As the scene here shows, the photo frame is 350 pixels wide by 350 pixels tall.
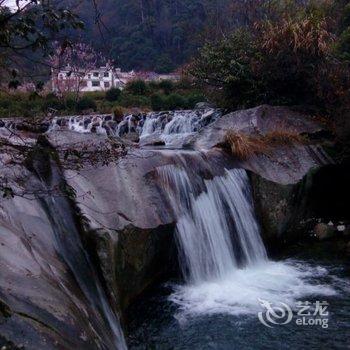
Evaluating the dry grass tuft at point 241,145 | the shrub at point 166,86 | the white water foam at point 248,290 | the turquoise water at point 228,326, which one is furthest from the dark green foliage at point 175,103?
the turquoise water at point 228,326

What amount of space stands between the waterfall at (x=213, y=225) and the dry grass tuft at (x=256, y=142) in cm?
66

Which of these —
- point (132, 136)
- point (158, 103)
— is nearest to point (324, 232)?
point (132, 136)

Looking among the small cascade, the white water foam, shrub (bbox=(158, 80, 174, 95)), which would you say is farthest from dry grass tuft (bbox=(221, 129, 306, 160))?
shrub (bbox=(158, 80, 174, 95))

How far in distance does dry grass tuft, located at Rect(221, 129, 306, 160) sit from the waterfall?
66 cm

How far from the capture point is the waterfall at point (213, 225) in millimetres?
7203

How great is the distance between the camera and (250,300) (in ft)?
21.3

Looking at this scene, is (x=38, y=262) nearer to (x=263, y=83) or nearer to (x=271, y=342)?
(x=271, y=342)

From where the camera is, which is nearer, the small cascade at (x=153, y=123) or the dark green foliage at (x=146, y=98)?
the small cascade at (x=153, y=123)

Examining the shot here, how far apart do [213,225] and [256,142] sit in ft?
8.86

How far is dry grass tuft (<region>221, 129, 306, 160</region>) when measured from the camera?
29.5 ft

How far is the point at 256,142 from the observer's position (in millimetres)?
9578

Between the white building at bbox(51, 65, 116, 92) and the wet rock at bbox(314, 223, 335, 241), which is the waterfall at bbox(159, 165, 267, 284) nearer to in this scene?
the wet rock at bbox(314, 223, 335, 241)

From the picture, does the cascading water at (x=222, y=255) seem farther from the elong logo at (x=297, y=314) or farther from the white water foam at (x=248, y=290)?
the elong logo at (x=297, y=314)

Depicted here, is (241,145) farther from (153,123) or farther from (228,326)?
(153,123)
